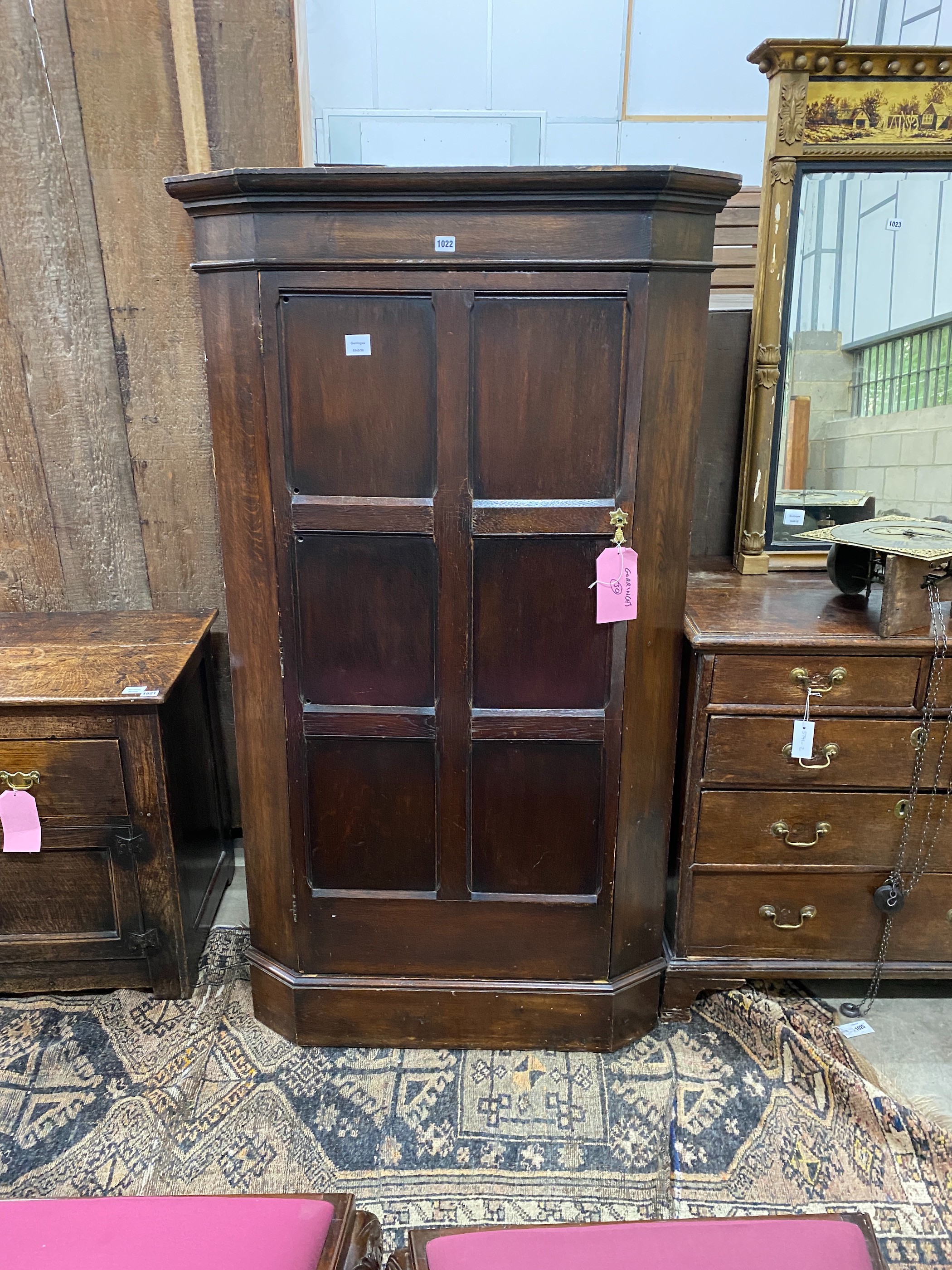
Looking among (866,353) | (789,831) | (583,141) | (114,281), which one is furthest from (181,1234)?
(583,141)

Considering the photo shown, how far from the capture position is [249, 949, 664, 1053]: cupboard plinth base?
1681mm

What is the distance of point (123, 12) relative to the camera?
5.68 ft

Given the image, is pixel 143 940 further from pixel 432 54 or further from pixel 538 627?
pixel 432 54

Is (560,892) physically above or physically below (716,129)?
below

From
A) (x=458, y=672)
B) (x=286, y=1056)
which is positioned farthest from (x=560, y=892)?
(x=286, y=1056)

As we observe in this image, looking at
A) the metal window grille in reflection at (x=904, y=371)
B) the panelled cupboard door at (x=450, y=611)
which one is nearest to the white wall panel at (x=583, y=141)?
the metal window grille in reflection at (x=904, y=371)

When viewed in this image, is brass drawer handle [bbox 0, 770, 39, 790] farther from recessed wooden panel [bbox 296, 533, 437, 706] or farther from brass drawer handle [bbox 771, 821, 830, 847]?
brass drawer handle [bbox 771, 821, 830, 847]

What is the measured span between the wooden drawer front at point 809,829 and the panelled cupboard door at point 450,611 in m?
0.26

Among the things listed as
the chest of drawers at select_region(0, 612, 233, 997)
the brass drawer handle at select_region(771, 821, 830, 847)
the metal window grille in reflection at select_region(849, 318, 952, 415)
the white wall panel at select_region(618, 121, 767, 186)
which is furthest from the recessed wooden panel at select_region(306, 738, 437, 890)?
the white wall panel at select_region(618, 121, 767, 186)

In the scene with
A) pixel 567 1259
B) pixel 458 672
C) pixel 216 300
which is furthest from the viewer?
pixel 458 672

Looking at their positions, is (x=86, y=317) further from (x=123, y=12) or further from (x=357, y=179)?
(x=357, y=179)

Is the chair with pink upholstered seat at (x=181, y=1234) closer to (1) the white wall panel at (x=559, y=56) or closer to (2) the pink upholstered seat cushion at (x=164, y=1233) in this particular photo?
(2) the pink upholstered seat cushion at (x=164, y=1233)

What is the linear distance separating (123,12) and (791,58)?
146cm

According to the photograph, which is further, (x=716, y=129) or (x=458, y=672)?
(x=716, y=129)
